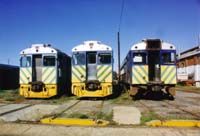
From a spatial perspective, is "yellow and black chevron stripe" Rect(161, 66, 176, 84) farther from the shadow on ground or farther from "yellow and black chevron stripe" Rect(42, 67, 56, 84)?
"yellow and black chevron stripe" Rect(42, 67, 56, 84)

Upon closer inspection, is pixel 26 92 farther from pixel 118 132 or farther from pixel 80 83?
pixel 118 132

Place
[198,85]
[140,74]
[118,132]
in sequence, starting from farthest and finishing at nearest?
[198,85] → [140,74] → [118,132]

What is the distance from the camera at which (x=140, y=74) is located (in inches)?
568

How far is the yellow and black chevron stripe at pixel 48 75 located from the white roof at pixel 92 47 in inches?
71.7

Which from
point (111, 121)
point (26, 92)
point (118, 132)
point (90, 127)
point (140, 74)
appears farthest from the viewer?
point (26, 92)

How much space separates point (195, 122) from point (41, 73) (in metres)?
10.6

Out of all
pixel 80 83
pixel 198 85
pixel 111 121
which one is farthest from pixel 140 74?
pixel 198 85

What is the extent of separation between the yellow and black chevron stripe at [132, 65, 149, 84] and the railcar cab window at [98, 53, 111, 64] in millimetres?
1630

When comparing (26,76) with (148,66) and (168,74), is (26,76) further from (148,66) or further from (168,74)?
(168,74)

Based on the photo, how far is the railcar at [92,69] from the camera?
48.8ft

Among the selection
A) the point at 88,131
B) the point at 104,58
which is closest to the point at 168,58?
the point at 104,58

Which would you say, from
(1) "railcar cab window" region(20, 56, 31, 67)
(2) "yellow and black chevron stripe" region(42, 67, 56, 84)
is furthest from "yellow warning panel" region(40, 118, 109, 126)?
(1) "railcar cab window" region(20, 56, 31, 67)

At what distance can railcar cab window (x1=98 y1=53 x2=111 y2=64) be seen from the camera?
15167 millimetres

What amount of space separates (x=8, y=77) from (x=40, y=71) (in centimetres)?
1482
